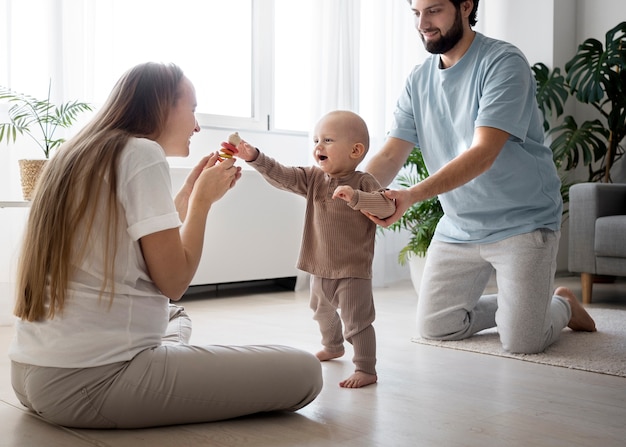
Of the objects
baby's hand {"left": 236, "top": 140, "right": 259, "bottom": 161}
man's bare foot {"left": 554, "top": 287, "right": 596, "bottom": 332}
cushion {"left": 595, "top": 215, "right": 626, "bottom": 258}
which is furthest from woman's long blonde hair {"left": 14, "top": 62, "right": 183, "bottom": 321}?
cushion {"left": 595, "top": 215, "right": 626, "bottom": 258}

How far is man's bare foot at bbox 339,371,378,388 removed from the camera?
6.42ft

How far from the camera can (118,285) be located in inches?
58.6

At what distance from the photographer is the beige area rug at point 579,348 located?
2264 millimetres

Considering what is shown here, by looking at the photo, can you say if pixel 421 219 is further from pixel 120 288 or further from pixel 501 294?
pixel 120 288

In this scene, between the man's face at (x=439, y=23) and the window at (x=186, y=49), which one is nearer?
the man's face at (x=439, y=23)

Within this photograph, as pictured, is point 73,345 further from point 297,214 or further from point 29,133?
point 297,214

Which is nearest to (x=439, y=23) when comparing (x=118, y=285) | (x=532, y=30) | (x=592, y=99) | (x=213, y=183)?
(x=213, y=183)

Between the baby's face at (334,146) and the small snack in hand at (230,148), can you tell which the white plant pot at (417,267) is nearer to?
the baby's face at (334,146)

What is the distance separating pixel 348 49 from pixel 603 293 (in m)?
2.03

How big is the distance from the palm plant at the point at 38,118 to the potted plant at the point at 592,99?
3.05 meters

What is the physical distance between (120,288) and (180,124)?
373mm

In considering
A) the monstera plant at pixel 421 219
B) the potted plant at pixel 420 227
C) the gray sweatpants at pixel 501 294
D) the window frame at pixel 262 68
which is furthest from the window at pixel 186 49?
the gray sweatpants at pixel 501 294

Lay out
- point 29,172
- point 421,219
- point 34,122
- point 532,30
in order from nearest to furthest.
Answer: point 29,172, point 34,122, point 421,219, point 532,30

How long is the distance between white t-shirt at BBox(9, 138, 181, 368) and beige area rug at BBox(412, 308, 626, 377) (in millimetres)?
1351
